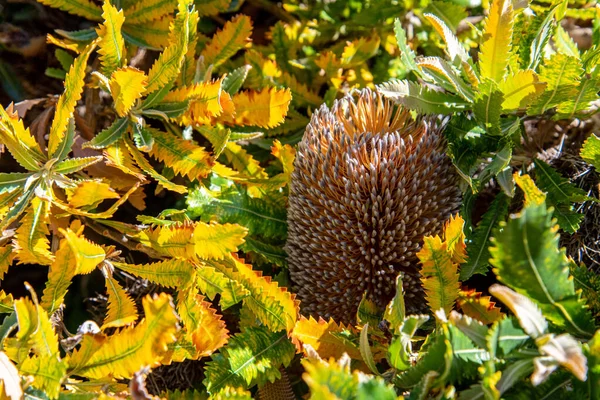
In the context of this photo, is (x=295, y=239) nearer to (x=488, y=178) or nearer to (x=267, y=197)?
(x=267, y=197)

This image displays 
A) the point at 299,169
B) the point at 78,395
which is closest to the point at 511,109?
the point at 299,169

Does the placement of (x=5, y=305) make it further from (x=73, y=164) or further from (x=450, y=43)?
(x=450, y=43)

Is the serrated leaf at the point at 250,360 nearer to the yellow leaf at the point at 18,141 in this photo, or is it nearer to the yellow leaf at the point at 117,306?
the yellow leaf at the point at 117,306

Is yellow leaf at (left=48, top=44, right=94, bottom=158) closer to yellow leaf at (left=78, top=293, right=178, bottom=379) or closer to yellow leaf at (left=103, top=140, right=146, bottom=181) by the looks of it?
yellow leaf at (left=103, top=140, right=146, bottom=181)

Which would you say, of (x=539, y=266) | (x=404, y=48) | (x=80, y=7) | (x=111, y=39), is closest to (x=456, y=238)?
(x=539, y=266)

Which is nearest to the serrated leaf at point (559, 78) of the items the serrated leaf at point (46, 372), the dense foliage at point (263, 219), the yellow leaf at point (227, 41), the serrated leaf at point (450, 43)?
the dense foliage at point (263, 219)

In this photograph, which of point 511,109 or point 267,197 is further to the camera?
point 267,197
